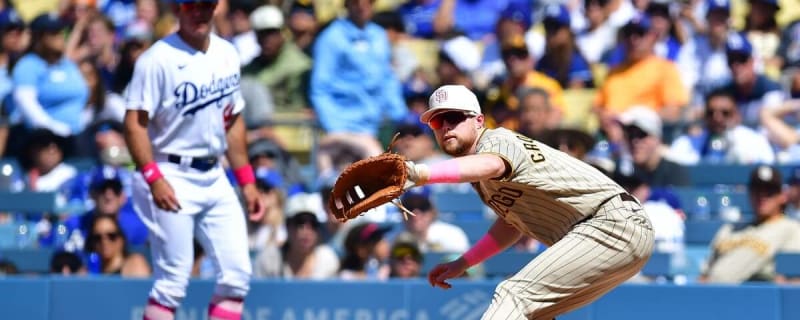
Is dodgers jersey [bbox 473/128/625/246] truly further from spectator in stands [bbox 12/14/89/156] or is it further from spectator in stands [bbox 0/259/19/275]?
spectator in stands [bbox 12/14/89/156]

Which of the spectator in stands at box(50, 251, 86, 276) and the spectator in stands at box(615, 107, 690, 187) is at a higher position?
the spectator in stands at box(615, 107, 690, 187)

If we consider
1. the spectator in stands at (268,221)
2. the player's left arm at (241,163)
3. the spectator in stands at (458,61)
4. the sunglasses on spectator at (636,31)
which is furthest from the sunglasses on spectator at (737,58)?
the player's left arm at (241,163)

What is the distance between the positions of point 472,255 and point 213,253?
5.55 ft

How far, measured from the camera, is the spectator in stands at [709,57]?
11141 millimetres

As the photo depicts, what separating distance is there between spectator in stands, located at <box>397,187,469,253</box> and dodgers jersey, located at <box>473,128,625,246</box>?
390cm

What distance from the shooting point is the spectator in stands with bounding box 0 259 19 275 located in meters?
9.93

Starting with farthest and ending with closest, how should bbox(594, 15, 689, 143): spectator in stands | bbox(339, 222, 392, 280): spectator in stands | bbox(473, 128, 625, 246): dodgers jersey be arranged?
bbox(594, 15, 689, 143): spectator in stands
bbox(339, 222, 392, 280): spectator in stands
bbox(473, 128, 625, 246): dodgers jersey

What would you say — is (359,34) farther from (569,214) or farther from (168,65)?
(569,214)

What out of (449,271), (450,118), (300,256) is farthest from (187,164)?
(300,256)

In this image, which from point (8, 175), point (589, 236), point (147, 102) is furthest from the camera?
point (8, 175)

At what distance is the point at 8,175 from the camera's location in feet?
37.1

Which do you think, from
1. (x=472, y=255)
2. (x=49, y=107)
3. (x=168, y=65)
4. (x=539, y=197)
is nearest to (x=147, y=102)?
(x=168, y=65)

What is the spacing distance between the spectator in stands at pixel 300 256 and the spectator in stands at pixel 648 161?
7.03 feet

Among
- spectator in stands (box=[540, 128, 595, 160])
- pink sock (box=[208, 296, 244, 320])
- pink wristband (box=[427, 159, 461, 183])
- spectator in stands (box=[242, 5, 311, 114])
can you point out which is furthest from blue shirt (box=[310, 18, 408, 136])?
pink wristband (box=[427, 159, 461, 183])
